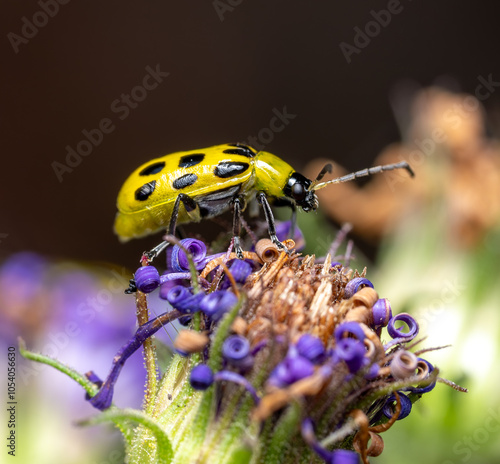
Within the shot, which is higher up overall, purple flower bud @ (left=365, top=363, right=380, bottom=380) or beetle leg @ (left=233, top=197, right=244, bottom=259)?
beetle leg @ (left=233, top=197, right=244, bottom=259)

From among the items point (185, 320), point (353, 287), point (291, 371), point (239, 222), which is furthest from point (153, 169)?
point (291, 371)

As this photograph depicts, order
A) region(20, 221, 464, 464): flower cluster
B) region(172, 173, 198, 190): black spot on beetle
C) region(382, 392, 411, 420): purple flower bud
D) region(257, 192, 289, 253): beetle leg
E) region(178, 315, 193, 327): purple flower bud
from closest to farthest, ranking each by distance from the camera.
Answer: region(20, 221, 464, 464): flower cluster, region(382, 392, 411, 420): purple flower bud, region(178, 315, 193, 327): purple flower bud, region(257, 192, 289, 253): beetle leg, region(172, 173, 198, 190): black spot on beetle

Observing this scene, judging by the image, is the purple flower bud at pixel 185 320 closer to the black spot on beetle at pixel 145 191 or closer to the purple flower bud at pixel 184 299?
the purple flower bud at pixel 184 299

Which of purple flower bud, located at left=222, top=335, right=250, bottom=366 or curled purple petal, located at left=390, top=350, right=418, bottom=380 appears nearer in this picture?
purple flower bud, located at left=222, top=335, right=250, bottom=366

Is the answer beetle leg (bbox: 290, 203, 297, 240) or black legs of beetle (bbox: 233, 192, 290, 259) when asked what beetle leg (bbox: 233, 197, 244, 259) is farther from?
beetle leg (bbox: 290, 203, 297, 240)

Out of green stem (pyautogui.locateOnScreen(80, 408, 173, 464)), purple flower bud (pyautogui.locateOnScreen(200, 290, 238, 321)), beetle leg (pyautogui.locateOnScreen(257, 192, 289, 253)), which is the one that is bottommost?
green stem (pyautogui.locateOnScreen(80, 408, 173, 464))

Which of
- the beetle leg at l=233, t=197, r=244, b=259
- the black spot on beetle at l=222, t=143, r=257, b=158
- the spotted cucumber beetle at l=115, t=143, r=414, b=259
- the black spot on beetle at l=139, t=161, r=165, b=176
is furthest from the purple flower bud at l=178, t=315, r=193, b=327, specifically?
the black spot on beetle at l=222, t=143, r=257, b=158
